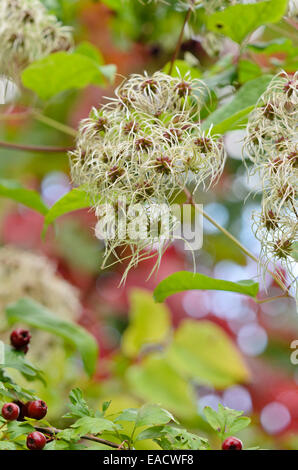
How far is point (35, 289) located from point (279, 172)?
102 centimetres

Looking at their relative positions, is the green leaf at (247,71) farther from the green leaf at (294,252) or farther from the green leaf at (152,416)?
the green leaf at (152,416)

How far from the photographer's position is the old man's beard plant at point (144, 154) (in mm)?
692

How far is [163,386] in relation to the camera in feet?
5.58

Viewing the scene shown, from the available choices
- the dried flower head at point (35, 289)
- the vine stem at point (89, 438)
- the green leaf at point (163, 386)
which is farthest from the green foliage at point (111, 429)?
the green leaf at point (163, 386)

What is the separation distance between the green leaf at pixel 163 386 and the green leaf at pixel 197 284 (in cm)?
85

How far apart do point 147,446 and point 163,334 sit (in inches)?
34.0

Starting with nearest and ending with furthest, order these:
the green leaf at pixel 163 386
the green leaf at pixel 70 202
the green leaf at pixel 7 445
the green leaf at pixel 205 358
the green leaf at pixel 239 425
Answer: the green leaf at pixel 7 445 → the green leaf at pixel 239 425 → the green leaf at pixel 70 202 → the green leaf at pixel 163 386 → the green leaf at pixel 205 358

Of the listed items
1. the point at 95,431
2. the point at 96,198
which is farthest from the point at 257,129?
the point at 95,431

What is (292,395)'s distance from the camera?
2.02 meters

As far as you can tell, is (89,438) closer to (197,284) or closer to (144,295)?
(197,284)

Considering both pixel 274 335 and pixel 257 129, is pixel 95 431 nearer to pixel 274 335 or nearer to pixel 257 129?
pixel 257 129

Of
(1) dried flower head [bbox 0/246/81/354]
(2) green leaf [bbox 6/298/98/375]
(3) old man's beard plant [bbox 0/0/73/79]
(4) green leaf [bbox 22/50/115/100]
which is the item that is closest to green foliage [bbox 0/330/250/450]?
(2) green leaf [bbox 6/298/98/375]

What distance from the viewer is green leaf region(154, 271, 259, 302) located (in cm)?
79

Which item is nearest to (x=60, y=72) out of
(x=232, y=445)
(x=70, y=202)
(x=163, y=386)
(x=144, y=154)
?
(x=70, y=202)
